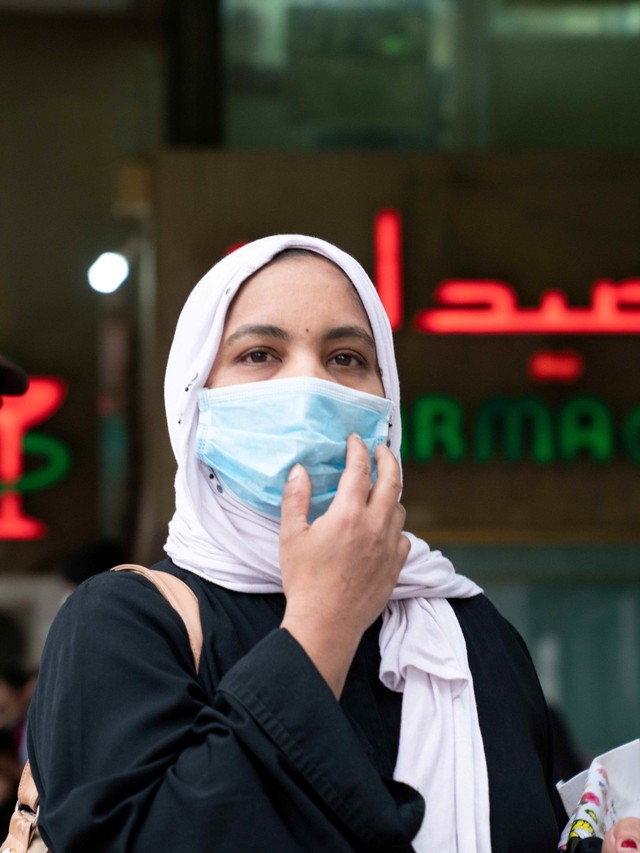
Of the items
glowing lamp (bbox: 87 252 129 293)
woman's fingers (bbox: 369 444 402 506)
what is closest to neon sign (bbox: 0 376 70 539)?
glowing lamp (bbox: 87 252 129 293)

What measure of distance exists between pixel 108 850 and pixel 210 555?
379 mm

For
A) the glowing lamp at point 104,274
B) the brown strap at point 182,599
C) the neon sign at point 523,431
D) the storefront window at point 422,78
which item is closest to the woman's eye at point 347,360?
the brown strap at point 182,599

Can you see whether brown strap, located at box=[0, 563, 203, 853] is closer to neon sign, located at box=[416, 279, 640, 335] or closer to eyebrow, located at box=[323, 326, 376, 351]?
eyebrow, located at box=[323, 326, 376, 351]

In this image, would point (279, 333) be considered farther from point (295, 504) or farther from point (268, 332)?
point (295, 504)

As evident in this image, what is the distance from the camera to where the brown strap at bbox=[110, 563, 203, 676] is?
1.40 meters

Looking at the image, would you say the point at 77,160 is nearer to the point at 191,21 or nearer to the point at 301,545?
the point at 191,21

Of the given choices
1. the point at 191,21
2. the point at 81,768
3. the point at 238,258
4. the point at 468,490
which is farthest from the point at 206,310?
the point at 191,21

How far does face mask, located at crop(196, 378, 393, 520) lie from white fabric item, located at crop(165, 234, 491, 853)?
0.04m

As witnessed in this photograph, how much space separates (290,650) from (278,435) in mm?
309

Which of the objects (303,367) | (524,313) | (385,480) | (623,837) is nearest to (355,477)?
(385,480)

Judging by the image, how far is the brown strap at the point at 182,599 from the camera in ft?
4.59

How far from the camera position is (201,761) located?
124 cm

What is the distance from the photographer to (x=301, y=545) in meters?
1.37

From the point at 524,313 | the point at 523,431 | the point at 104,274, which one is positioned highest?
the point at 104,274
